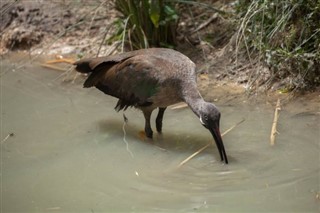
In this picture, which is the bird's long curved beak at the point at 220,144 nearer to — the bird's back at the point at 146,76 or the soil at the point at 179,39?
the bird's back at the point at 146,76

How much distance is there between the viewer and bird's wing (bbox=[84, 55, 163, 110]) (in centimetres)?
539

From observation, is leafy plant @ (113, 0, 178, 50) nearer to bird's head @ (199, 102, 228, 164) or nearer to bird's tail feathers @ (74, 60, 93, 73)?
bird's tail feathers @ (74, 60, 93, 73)

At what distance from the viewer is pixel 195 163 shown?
4.93 metres

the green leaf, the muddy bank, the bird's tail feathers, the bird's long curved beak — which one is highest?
the green leaf

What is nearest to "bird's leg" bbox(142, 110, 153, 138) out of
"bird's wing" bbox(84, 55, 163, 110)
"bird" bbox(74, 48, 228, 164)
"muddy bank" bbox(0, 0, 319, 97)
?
"bird" bbox(74, 48, 228, 164)

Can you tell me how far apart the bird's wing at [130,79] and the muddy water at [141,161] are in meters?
0.36

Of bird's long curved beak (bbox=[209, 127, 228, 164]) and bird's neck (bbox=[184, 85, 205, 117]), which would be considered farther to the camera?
bird's neck (bbox=[184, 85, 205, 117])

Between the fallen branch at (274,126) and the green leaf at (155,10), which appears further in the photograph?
the green leaf at (155,10)

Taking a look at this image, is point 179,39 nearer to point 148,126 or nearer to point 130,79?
point 130,79

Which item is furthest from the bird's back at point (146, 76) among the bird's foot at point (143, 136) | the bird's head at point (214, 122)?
the bird's head at point (214, 122)

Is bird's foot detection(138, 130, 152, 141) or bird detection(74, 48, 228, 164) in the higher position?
bird detection(74, 48, 228, 164)

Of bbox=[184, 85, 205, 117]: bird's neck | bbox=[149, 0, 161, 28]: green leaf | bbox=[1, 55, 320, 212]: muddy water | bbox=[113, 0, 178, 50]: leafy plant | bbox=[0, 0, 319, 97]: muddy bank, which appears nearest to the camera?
bbox=[1, 55, 320, 212]: muddy water

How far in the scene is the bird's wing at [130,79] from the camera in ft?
17.7

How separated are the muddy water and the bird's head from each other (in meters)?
0.14
